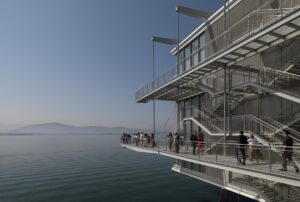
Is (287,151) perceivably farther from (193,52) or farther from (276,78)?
(193,52)

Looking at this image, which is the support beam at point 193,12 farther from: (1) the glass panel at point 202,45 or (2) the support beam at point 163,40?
(2) the support beam at point 163,40

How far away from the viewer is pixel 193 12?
78.7 ft

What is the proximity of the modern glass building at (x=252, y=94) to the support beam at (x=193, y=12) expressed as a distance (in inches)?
3.1

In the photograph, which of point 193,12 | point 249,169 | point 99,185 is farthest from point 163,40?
point 249,169

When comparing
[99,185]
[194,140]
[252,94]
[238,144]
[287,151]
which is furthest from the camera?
[99,185]

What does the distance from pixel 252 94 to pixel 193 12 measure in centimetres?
858

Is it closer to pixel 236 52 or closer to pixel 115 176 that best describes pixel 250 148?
pixel 236 52

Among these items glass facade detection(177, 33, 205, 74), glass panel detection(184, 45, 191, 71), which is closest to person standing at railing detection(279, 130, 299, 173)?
glass facade detection(177, 33, 205, 74)

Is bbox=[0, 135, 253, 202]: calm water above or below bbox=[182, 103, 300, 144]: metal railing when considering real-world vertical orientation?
below

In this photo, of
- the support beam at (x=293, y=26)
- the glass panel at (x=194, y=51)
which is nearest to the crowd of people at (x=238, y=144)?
the support beam at (x=293, y=26)

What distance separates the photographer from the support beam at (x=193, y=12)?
76.7 ft

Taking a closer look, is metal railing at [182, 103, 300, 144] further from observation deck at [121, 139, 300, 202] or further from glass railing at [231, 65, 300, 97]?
glass railing at [231, 65, 300, 97]

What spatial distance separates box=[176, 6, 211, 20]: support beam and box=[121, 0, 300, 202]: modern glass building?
0.08 m

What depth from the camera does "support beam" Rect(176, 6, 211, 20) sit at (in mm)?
23377
